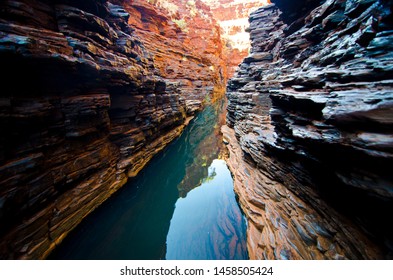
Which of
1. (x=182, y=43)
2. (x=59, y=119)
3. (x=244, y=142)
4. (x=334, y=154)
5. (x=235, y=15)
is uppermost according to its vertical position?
(x=235, y=15)

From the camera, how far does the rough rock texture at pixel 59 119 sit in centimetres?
465

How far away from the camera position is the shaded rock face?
10.5 feet

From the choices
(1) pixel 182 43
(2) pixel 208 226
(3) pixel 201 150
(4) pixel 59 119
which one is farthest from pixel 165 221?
(1) pixel 182 43

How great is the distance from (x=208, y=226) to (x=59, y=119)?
771 cm

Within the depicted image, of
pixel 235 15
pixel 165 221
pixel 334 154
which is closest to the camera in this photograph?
pixel 334 154

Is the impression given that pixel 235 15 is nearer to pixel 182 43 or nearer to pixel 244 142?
pixel 182 43

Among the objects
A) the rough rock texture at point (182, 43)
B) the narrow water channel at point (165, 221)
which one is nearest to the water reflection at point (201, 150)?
the narrow water channel at point (165, 221)

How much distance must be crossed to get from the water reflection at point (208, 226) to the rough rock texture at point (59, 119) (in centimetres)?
386

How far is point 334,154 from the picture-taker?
155 inches

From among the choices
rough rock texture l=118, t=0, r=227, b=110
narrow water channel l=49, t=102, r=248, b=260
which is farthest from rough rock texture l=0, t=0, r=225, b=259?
rough rock texture l=118, t=0, r=227, b=110

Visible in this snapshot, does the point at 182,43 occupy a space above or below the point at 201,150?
above

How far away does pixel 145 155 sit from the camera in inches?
452

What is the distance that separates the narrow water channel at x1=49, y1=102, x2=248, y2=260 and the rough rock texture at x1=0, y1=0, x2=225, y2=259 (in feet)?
3.00

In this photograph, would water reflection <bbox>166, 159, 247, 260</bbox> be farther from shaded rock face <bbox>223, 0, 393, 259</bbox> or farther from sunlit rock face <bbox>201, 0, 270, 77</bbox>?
sunlit rock face <bbox>201, 0, 270, 77</bbox>
